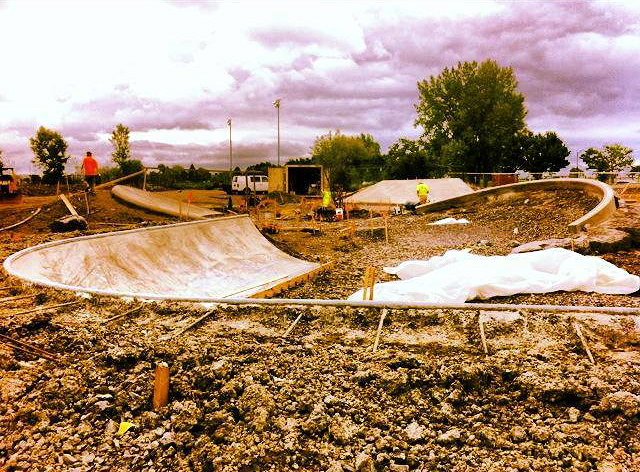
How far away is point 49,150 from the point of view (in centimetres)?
4550

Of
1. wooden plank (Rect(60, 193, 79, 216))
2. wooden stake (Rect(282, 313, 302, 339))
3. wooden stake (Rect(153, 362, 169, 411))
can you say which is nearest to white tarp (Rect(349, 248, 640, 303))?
wooden stake (Rect(282, 313, 302, 339))

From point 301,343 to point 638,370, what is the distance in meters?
2.45

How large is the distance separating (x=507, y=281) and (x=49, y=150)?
4961 cm

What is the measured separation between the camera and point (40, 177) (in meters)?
46.2

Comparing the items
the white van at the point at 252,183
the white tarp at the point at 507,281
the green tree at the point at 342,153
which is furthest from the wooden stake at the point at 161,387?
the green tree at the point at 342,153

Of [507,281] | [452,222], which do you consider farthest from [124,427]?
[452,222]

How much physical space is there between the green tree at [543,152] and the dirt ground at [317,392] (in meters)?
50.1

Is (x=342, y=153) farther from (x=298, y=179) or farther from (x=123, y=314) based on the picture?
(x=123, y=314)

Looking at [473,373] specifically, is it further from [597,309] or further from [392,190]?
[392,190]

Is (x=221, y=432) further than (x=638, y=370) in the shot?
No

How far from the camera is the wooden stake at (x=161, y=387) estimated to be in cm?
308

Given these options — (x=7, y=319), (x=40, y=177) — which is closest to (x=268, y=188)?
(x=40, y=177)

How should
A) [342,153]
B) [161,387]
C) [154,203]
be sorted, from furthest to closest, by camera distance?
[342,153] → [154,203] → [161,387]

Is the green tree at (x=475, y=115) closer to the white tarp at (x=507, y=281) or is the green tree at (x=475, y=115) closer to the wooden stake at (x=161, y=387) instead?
the white tarp at (x=507, y=281)
